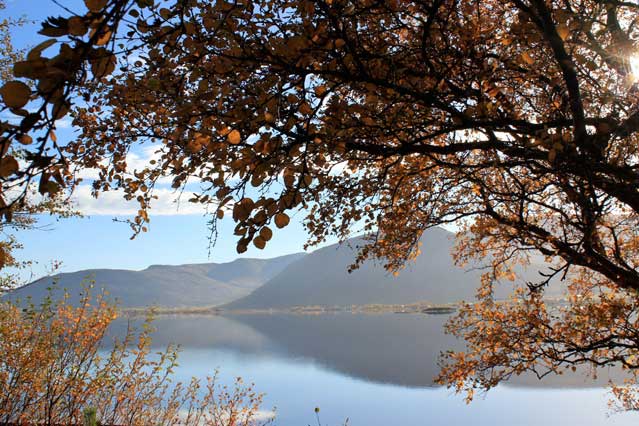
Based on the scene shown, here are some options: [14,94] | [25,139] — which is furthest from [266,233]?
[14,94]

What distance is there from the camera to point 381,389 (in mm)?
41281

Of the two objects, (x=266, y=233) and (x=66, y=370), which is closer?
(x=266, y=233)

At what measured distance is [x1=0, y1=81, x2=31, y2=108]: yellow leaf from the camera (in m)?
1.35

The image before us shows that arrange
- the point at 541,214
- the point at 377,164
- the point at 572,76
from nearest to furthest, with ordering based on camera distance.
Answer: the point at 572,76 → the point at 377,164 → the point at 541,214

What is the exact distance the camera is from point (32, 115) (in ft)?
4.49

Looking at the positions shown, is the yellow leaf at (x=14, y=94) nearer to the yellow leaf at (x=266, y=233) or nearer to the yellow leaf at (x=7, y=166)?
the yellow leaf at (x=7, y=166)

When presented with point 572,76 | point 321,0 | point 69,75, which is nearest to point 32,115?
point 69,75

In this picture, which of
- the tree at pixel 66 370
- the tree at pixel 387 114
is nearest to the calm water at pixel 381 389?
the tree at pixel 387 114

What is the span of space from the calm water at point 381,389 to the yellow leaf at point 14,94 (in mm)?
13020

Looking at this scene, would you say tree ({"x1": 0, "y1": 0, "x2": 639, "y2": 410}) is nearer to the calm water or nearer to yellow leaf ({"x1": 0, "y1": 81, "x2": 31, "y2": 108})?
yellow leaf ({"x1": 0, "y1": 81, "x2": 31, "y2": 108})

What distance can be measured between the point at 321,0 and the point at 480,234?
750cm

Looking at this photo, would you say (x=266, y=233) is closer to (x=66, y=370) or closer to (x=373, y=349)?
(x=66, y=370)

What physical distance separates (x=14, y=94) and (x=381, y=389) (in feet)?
141

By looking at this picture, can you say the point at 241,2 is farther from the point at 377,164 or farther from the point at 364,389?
the point at 364,389
